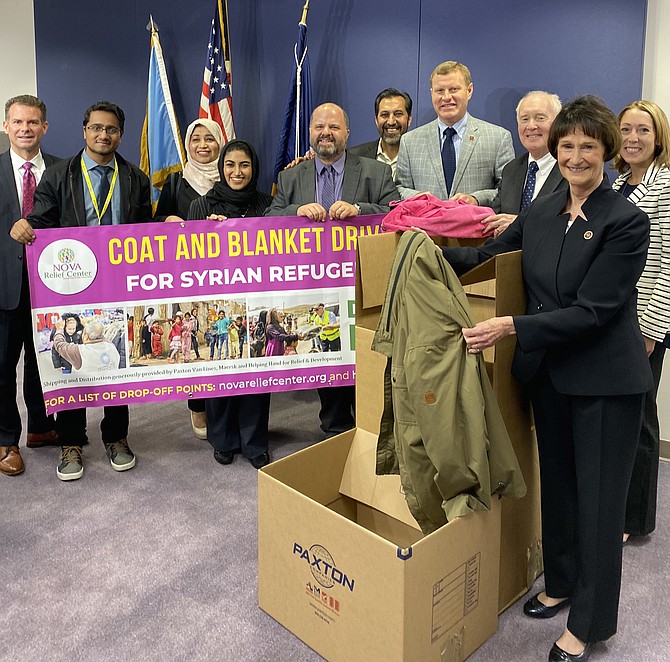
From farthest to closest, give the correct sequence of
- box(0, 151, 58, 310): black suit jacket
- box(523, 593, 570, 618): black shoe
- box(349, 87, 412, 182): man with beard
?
box(349, 87, 412, 182): man with beard, box(0, 151, 58, 310): black suit jacket, box(523, 593, 570, 618): black shoe

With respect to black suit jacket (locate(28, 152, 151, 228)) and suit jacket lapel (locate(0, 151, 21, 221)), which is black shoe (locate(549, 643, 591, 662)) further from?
suit jacket lapel (locate(0, 151, 21, 221))

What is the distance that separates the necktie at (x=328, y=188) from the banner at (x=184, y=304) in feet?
0.73

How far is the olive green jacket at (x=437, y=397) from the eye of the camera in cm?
187

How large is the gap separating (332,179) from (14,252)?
4.87ft

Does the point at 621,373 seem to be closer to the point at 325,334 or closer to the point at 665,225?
the point at 665,225

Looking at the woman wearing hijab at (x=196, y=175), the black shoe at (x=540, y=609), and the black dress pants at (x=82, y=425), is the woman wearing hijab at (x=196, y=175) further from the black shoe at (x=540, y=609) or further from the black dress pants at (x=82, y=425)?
the black shoe at (x=540, y=609)

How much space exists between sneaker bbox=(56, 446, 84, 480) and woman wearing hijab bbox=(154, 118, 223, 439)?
657mm

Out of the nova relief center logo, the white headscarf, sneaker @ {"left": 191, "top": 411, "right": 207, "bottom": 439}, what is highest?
the white headscarf

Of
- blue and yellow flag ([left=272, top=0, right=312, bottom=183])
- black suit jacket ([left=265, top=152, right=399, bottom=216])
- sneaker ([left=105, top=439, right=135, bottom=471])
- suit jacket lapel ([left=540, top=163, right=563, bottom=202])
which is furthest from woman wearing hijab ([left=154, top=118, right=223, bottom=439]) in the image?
suit jacket lapel ([left=540, top=163, right=563, bottom=202])

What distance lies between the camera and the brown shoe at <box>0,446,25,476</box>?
11.0 ft

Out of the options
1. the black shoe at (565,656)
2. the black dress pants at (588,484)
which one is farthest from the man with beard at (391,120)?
the black shoe at (565,656)

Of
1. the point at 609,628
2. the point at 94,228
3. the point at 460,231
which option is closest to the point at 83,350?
the point at 94,228

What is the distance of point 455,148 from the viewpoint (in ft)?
10.5

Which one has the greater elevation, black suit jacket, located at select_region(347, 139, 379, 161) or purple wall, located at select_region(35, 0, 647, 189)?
purple wall, located at select_region(35, 0, 647, 189)
